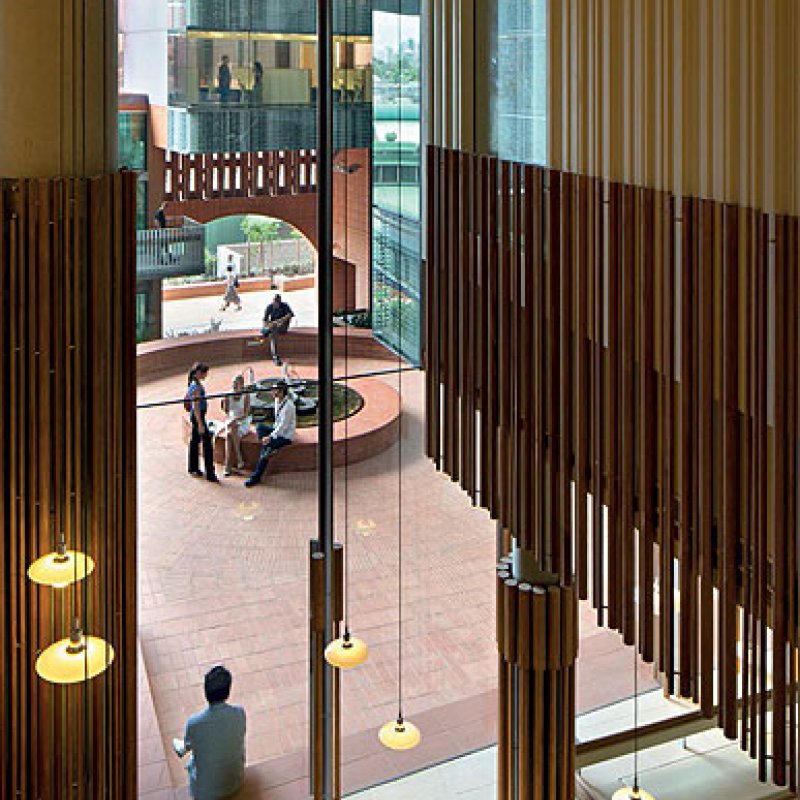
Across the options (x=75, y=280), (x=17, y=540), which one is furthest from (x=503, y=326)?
(x=17, y=540)

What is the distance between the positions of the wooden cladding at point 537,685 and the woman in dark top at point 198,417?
1926mm

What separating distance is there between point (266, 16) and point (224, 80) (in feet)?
1.49

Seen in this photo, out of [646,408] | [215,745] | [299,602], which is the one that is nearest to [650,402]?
[646,408]

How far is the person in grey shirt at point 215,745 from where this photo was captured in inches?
259

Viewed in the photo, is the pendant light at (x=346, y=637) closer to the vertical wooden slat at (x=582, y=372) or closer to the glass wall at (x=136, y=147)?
the glass wall at (x=136, y=147)

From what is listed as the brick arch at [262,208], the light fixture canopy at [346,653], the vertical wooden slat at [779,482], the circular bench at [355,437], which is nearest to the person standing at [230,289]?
the brick arch at [262,208]

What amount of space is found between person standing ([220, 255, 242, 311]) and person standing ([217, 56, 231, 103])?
3.05 ft

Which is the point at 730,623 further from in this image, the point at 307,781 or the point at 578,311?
the point at 307,781

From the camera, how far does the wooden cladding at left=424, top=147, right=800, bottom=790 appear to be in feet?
11.3

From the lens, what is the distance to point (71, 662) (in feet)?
16.5

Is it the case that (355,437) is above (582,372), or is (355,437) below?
below

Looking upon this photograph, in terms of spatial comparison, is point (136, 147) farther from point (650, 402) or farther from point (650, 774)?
point (650, 774)

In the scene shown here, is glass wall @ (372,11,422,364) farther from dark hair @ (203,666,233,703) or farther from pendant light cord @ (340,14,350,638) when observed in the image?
dark hair @ (203,666,233,703)

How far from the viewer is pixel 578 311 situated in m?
4.31
